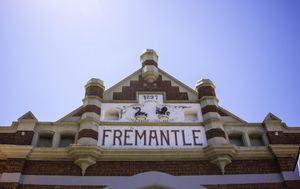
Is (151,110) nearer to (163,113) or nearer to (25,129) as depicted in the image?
(163,113)

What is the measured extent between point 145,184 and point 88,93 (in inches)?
177

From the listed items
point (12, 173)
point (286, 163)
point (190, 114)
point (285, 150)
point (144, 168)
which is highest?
point (190, 114)

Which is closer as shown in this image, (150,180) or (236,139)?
(150,180)

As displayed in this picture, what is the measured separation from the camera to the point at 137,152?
11016 mm

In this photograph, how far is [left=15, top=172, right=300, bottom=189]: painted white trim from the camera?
34.0 feet

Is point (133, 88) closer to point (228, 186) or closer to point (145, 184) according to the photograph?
point (145, 184)

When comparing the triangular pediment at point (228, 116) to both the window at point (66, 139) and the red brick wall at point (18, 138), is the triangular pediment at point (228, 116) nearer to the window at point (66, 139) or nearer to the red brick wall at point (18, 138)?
the window at point (66, 139)

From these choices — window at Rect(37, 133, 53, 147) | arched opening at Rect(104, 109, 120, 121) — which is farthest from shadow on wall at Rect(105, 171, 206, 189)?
window at Rect(37, 133, 53, 147)

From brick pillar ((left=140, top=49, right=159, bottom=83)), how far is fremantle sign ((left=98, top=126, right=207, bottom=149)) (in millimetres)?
2726

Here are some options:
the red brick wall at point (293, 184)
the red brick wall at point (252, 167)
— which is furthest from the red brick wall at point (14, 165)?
the red brick wall at point (293, 184)

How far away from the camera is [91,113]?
39.6 ft

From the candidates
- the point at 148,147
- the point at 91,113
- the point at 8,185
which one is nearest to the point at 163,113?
the point at 148,147

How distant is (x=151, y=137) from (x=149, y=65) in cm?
388

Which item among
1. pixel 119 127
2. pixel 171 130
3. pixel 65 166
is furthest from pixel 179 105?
pixel 65 166
